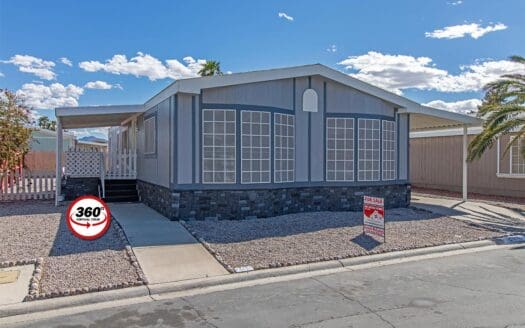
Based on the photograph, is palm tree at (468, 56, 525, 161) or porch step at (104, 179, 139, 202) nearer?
palm tree at (468, 56, 525, 161)

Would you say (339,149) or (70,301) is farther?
(339,149)

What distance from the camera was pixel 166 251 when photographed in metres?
7.73

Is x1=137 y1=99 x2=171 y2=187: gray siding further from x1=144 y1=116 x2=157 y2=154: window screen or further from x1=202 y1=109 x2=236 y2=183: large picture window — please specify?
x1=202 y1=109 x2=236 y2=183: large picture window

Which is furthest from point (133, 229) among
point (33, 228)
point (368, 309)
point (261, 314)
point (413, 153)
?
point (413, 153)

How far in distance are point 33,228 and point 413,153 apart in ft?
63.3

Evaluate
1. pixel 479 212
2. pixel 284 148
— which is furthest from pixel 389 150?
pixel 284 148

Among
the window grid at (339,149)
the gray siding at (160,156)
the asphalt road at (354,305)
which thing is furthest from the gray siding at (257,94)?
the asphalt road at (354,305)

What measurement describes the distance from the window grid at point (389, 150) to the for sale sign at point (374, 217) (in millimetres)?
4432

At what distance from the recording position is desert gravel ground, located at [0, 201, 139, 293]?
611cm

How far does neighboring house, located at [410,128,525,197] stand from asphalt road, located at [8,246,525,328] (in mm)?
Result: 11640

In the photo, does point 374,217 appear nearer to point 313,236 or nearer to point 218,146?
point 313,236

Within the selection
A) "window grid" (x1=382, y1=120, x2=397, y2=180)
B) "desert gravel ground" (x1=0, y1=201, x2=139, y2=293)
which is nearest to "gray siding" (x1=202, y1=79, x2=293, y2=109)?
"window grid" (x1=382, y1=120, x2=397, y2=180)

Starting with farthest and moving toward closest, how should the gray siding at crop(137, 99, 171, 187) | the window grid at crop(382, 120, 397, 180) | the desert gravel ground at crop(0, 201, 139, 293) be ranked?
the window grid at crop(382, 120, 397, 180)
the gray siding at crop(137, 99, 171, 187)
the desert gravel ground at crop(0, 201, 139, 293)

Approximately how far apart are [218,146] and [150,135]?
11.2ft
